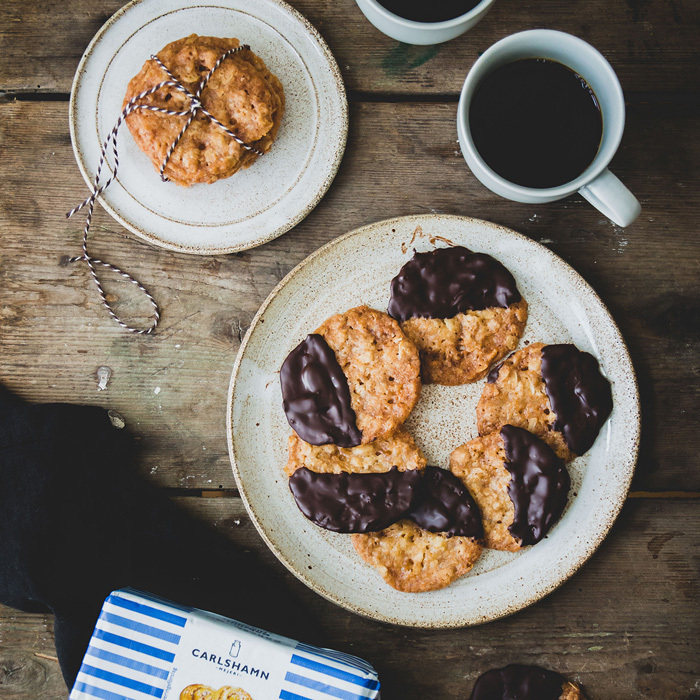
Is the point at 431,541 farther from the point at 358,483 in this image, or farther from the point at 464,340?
the point at 464,340

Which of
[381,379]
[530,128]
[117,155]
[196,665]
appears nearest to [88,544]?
[196,665]

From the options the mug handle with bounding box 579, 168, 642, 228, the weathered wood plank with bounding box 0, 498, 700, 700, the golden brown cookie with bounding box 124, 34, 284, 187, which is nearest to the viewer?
the mug handle with bounding box 579, 168, 642, 228

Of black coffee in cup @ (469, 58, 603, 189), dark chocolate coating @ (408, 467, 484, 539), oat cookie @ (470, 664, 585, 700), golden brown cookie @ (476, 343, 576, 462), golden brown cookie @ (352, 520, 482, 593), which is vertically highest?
black coffee in cup @ (469, 58, 603, 189)

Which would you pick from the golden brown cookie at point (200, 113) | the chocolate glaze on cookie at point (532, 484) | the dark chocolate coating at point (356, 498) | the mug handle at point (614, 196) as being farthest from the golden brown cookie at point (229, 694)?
the mug handle at point (614, 196)

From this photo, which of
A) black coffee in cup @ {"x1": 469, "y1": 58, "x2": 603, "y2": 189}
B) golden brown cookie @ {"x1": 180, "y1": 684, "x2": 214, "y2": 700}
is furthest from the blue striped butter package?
black coffee in cup @ {"x1": 469, "y1": 58, "x2": 603, "y2": 189}

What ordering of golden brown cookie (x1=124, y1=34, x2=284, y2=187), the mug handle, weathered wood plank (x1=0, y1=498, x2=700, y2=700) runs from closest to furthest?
the mug handle
golden brown cookie (x1=124, y1=34, x2=284, y2=187)
weathered wood plank (x1=0, y1=498, x2=700, y2=700)

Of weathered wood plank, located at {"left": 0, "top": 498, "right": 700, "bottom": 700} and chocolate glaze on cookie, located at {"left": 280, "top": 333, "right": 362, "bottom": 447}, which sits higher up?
chocolate glaze on cookie, located at {"left": 280, "top": 333, "right": 362, "bottom": 447}

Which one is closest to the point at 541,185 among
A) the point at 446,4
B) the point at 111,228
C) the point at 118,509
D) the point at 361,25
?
the point at 446,4

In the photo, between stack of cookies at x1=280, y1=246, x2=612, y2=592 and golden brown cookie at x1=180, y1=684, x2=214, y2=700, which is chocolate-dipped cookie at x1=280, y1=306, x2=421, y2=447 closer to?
stack of cookies at x1=280, y1=246, x2=612, y2=592
